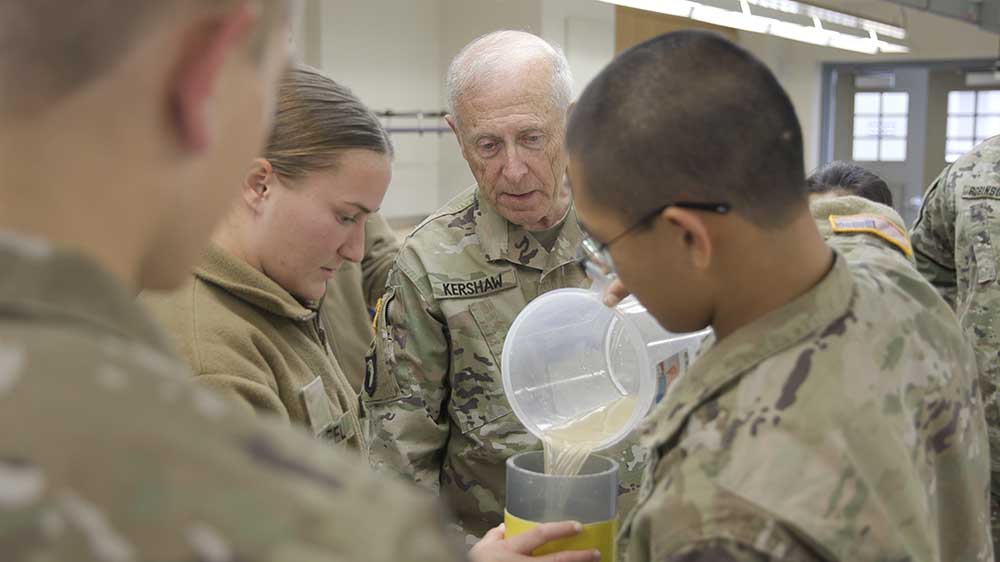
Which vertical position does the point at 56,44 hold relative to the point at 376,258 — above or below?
above

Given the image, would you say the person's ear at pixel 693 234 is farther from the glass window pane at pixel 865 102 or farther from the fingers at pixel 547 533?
the glass window pane at pixel 865 102

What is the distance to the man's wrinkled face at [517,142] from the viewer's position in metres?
2.02

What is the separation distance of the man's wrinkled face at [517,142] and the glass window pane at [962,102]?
7.80 meters

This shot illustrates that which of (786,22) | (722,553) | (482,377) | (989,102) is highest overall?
(786,22)

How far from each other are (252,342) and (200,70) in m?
0.85

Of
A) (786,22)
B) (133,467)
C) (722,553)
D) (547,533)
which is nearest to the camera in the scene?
(133,467)

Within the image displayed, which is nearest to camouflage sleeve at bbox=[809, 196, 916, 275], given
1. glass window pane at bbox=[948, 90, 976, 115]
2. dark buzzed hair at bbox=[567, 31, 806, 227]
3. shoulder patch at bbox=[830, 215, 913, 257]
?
shoulder patch at bbox=[830, 215, 913, 257]

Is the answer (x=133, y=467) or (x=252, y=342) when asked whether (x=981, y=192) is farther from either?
(x=133, y=467)

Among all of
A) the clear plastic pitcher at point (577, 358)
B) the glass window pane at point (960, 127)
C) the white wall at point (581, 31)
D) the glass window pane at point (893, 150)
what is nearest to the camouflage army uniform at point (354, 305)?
the clear plastic pitcher at point (577, 358)

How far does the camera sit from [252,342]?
142 centimetres

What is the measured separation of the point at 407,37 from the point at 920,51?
15.7 ft

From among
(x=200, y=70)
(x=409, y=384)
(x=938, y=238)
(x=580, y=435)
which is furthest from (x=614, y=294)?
(x=938, y=238)

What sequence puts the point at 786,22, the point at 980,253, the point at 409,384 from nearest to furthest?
the point at 409,384
the point at 980,253
the point at 786,22

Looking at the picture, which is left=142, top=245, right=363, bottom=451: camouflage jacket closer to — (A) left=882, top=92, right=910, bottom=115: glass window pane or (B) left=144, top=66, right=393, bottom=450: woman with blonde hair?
(B) left=144, top=66, right=393, bottom=450: woman with blonde hair
